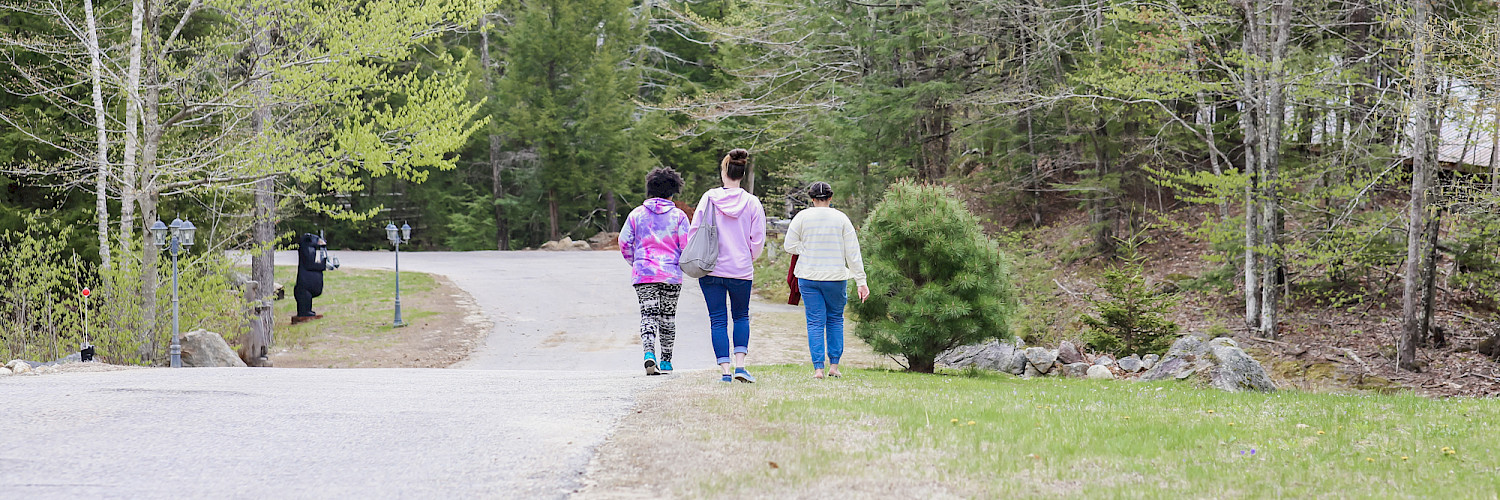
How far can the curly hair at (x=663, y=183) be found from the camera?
8.52 metres

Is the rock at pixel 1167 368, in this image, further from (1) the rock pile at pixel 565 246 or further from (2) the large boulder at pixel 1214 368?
(1) the rock pile at pixel 565 246

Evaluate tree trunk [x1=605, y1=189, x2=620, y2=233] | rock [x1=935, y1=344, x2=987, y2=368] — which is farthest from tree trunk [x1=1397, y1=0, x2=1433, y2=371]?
tree trunk [x1=605, y1=189, x2=620, y2=233]

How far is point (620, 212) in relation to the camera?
50.8m

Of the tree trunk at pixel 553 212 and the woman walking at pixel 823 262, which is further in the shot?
the tree trunk at pixel 553 212

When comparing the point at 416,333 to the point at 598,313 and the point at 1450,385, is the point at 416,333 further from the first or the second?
the point at 1450,385

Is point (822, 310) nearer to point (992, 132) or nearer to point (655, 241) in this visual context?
point (655, 241)

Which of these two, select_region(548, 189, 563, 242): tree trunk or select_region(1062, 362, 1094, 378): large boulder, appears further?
select_region(548, 189, 563, 242): tree trunk

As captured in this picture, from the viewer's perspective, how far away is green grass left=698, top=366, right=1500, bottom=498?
15.7 ft

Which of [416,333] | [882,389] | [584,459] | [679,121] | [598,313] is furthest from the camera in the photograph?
[679,121]

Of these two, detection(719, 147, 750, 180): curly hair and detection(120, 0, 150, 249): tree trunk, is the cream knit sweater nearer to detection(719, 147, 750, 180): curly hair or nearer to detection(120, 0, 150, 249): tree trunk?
detection(719, 147, 750, 180): curly hair

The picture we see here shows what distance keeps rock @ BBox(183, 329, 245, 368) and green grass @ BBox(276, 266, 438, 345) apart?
184 inches

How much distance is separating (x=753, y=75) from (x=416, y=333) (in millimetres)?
13918

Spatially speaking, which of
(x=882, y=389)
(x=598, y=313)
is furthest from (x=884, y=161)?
(x=882, y=389)

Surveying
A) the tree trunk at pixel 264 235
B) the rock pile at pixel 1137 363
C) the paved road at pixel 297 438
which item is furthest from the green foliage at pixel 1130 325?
the tree trunk at pixel 264 235
